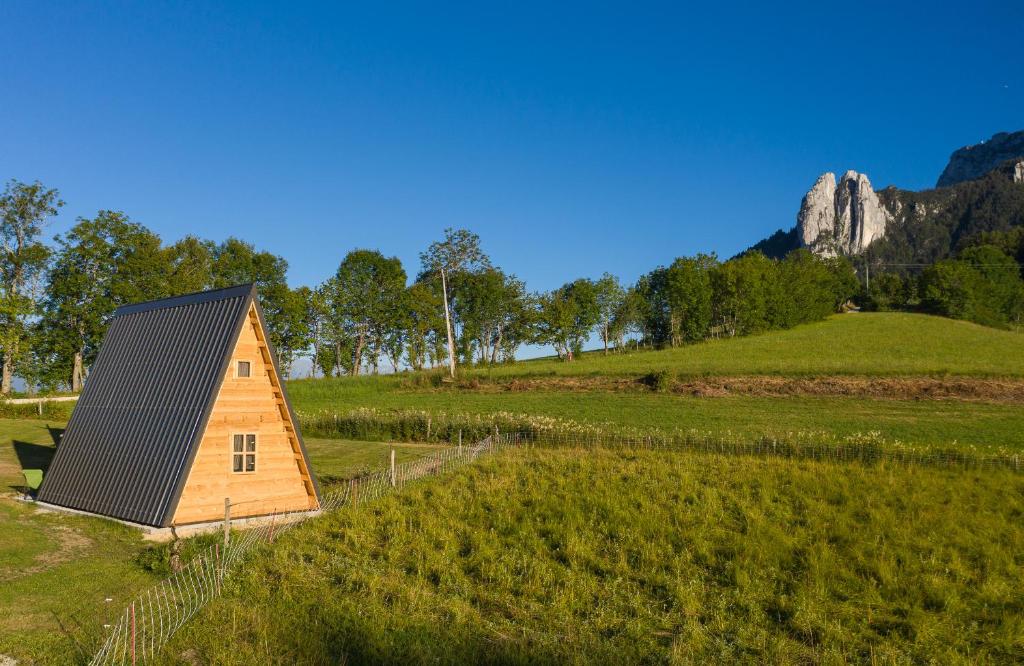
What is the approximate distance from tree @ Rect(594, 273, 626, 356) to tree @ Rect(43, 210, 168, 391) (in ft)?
224

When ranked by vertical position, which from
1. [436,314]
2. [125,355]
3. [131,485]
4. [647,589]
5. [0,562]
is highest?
[436,314]

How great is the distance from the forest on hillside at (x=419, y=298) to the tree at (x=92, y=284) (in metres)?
0.14

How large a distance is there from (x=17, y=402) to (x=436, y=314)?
2133 inches

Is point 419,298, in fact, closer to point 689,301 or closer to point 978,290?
point 689,301

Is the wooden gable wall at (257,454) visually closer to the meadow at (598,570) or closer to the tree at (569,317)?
the meadow at (598,570)

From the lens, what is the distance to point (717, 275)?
330 feet

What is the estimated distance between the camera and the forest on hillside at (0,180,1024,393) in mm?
64875

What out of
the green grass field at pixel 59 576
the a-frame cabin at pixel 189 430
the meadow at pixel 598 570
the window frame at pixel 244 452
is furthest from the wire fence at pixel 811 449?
the green grass field at pixel 59 576

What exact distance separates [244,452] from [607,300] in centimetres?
9214

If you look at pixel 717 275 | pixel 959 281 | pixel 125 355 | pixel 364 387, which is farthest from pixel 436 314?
pixel 959 281

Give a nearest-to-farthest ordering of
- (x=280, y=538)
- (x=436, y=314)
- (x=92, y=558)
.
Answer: (x=92, y=558) < (x=280, y=538) < (x=436, y=314)

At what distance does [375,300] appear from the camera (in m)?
89.8

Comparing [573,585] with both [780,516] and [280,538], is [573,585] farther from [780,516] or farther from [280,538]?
[280,538]

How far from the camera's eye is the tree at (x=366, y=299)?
8781cm
